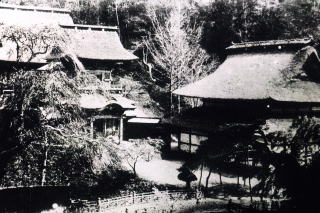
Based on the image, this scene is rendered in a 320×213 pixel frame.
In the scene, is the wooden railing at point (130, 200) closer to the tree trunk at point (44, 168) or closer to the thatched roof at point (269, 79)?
the tree trunk at point (44, 168)

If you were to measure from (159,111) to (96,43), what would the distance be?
11.1 metres

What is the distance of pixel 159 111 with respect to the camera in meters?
36.9

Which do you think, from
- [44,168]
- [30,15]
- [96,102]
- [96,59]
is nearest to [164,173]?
[96,102]

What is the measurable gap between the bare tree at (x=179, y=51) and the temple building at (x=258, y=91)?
708 cm

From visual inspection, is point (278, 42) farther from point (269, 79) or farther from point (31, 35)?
point (31, 35)

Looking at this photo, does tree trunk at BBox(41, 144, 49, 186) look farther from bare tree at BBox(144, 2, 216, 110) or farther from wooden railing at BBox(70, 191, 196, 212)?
bare tree at BBox(144, 2, 216, 110)

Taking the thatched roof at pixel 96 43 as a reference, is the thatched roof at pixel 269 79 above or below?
below

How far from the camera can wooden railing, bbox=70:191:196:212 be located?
15.2 m

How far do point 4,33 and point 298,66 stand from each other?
18026 millimetres

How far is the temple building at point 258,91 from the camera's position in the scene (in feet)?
73.4

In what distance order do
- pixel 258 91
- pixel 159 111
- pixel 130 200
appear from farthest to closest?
pixel 159 111 → pixel 258 91 → pixel 130 200

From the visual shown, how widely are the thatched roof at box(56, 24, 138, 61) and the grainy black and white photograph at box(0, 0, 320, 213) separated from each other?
10 centimetres

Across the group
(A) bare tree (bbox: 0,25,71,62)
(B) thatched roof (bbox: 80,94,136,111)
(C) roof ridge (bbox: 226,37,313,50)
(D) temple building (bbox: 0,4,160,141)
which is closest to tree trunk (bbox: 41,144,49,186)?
(A) bare tree (bbox: 0,25,71,62)

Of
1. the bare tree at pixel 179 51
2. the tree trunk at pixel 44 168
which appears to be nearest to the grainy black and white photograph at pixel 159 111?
the tree trunk at pixel 44 168
